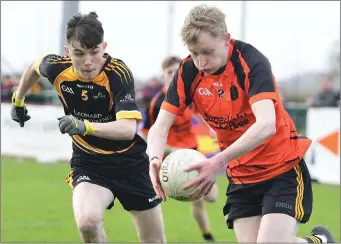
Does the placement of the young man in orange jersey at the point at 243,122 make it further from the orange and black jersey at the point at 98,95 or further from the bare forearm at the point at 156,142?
the orange and black jersey at the point at 98,95

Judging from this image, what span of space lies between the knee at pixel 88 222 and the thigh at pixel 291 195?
4.72ft

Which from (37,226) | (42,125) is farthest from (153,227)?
(42,125)

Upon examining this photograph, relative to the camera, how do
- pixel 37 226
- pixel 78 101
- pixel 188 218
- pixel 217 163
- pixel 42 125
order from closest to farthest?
pixel 217 163 < pixel 78 101 < pixel 37 226 < pixel 188 218 < pixel 42 125

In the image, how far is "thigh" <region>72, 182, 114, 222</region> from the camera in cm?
Answer: 583

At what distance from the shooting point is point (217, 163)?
451cm

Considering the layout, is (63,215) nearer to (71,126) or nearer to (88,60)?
(88,60)

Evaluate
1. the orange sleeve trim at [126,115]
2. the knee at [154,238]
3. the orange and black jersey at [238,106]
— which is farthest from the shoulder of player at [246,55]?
the knee at [154,238]

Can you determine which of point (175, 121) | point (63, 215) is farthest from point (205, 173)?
point (63, 215)

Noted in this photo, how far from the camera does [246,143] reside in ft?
15.1

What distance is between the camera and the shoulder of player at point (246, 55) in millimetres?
4984

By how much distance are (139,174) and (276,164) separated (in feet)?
4.99

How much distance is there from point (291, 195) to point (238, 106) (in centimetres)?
77

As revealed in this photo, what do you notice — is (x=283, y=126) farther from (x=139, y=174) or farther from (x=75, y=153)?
(x=75, y=153)

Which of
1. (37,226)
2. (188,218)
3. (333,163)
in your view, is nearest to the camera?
(37,226)
